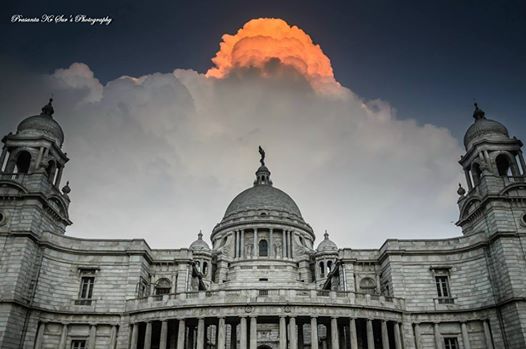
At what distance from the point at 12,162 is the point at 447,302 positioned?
4282 cm

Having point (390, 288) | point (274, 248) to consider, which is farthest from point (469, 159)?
point (274, 248)

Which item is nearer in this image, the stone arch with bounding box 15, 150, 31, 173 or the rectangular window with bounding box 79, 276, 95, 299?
the rectangular window with bounding box 79, 276, 95, 299

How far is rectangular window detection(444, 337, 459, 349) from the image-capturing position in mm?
37344

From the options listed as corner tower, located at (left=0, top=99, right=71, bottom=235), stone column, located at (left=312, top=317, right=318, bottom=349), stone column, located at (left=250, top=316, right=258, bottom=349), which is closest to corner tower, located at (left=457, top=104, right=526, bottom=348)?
stone column, located at (left=312, top=317, right=318, bottom=349)

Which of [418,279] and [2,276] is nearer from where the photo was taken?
[2,276]

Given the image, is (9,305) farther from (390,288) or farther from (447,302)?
(447,302)

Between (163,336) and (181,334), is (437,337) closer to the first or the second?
(181,334)

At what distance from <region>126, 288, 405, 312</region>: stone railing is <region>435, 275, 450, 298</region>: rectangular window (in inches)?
233

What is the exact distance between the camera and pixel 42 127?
142 ft

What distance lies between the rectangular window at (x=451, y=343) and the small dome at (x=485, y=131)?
1982 centimetres

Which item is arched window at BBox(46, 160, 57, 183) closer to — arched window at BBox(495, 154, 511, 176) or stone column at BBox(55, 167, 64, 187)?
stone column at BBox(55, 167, 64, 187)

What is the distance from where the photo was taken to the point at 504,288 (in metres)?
35.9

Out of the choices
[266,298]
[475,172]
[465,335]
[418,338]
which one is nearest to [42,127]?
[266,298]

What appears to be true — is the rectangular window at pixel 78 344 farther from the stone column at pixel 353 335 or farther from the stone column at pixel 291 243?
the stone column at pixel 291 243
